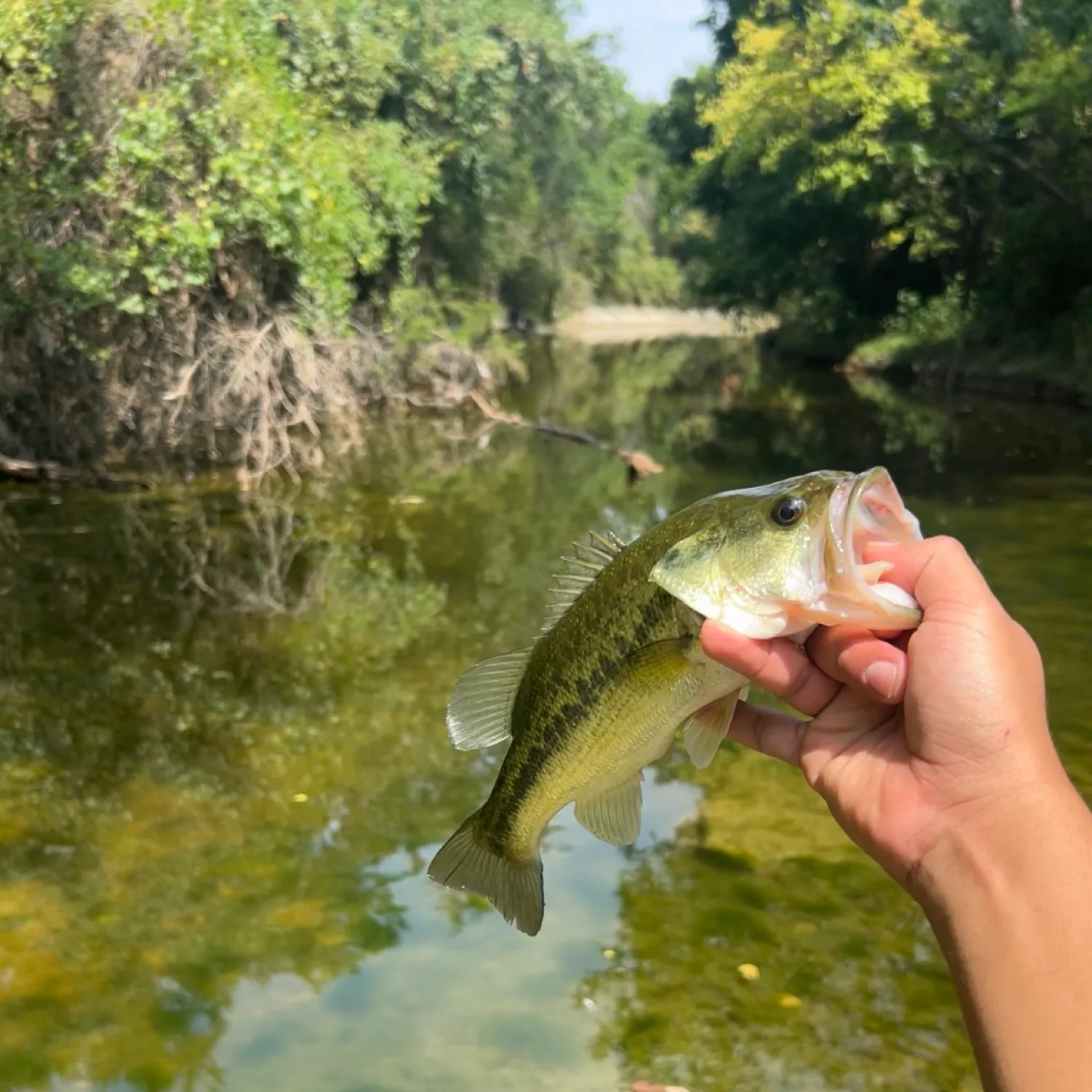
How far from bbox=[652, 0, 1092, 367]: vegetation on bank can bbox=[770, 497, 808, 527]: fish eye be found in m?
21.2

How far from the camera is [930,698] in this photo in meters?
2.19

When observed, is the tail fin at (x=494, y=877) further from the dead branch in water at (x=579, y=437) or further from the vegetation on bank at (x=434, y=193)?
the dead branch in water at (x=579, y=437)

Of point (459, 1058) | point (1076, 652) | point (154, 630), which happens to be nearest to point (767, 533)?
point (459, 1058)

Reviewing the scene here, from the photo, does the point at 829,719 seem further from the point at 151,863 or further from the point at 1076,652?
the point at 1076,652

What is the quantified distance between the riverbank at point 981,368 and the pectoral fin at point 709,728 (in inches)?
853

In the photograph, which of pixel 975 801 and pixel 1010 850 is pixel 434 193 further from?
pixel 1010 850

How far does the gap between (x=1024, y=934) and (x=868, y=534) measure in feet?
2.83

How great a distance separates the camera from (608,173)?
4325cm

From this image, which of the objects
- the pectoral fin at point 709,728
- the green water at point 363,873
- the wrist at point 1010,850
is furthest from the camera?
the green water at point 363,873

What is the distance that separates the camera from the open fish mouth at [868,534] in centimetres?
213

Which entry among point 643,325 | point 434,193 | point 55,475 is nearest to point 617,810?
point 55,475

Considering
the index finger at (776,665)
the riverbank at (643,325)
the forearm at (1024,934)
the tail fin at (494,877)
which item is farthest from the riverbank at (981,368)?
the tail fin at (494,877)

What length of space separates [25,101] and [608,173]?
34543mm

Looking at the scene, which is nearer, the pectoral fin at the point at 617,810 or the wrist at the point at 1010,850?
the wrist at the point at 1010,850
